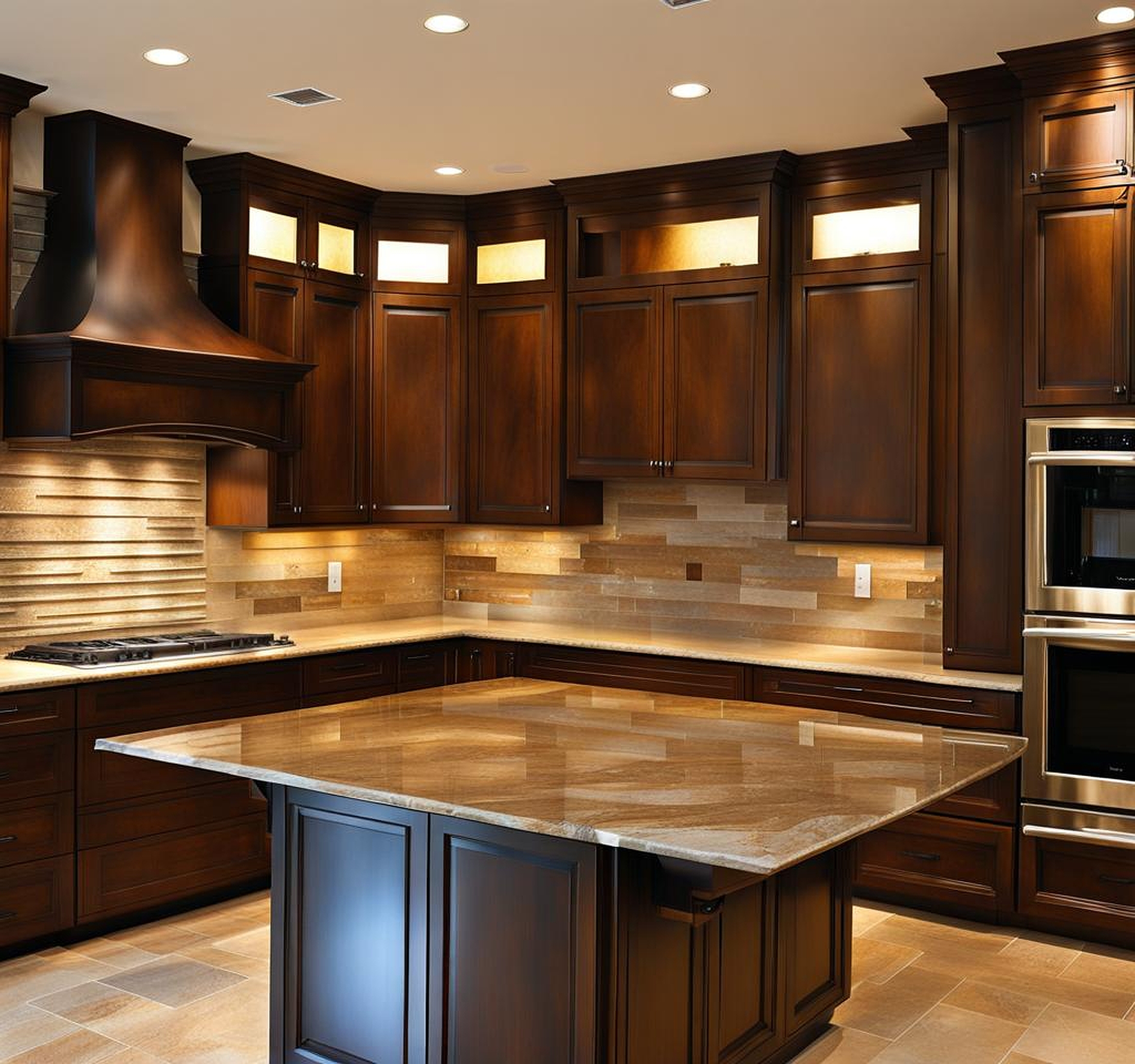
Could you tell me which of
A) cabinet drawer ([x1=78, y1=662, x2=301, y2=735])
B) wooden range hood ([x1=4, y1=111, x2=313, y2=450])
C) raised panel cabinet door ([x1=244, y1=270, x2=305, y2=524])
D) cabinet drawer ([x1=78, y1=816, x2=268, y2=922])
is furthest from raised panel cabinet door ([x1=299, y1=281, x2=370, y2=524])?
cabinet drawer ([x1=78, y1=816, x2=268, y2=922])

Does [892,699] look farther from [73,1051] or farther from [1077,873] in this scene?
[73,1051]

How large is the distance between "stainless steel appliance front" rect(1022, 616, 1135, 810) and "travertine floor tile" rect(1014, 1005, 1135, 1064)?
2.28ft

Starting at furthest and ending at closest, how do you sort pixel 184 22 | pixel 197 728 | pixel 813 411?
pixel 813 411 → pixel 184 22 → pixel 197 728

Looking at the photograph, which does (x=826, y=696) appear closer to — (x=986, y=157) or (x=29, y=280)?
(x=986, y=157)

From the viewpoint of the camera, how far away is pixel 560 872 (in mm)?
2564

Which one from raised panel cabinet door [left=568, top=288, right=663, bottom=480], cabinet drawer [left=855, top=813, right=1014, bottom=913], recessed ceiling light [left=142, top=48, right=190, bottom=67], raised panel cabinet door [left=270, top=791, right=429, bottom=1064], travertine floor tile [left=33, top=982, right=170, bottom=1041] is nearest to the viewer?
raised panel cabinet door [left=270, top=791, right=429, bottom=1064]

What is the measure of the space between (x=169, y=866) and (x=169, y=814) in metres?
0.19

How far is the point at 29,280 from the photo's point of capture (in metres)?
4.54

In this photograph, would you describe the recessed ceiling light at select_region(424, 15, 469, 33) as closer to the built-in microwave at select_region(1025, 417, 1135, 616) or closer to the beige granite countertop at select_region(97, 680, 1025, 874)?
the beige granite countertop at select_region(97, 680, 1025, 874)

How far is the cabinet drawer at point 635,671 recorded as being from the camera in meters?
4.92

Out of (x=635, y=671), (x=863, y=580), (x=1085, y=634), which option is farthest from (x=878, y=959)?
(x=863, y=580)

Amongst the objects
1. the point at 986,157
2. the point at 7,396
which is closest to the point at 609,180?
the point at 986,157

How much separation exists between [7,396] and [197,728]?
180 centimetres

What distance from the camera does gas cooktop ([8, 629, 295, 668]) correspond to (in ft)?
14.1
